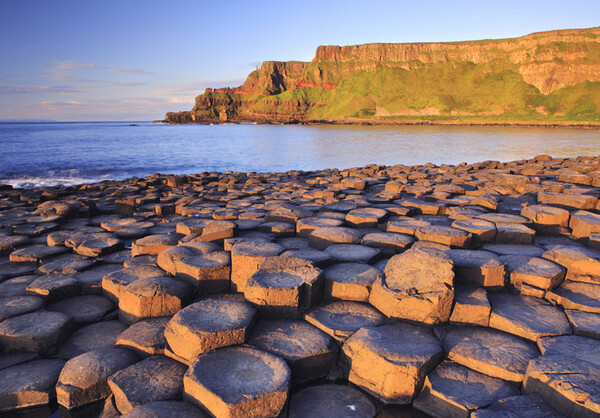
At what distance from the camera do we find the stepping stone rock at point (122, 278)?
9.12ft

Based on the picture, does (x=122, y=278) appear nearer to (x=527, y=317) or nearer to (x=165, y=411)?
(x=165, y=411)

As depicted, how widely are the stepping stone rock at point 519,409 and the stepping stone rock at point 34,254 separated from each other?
412cm

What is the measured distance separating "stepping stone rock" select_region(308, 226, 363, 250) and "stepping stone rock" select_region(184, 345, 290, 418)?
1.61 metres

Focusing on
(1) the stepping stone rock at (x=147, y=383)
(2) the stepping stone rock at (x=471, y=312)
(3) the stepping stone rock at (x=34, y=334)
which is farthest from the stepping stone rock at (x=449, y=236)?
(3) the stepping stone rock at (x=34, y=334)

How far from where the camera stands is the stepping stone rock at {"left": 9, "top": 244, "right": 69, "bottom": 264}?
3.68m

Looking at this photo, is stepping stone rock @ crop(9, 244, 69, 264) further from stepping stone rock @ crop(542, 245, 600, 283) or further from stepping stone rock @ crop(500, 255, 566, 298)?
stepping stone rock @ crop(542, 245, 600, 283)


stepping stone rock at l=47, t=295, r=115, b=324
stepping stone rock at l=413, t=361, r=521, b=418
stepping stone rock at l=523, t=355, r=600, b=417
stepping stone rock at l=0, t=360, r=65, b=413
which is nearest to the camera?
stepping stone rock at l=523, t=355, r=600, b=417

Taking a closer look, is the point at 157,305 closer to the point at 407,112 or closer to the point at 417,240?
the point at 417,240

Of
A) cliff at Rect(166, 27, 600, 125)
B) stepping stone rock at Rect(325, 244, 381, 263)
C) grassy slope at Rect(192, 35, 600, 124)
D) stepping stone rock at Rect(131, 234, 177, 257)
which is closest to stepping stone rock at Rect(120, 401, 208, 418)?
stepping stone rock at Rect(325, 244, 381, 263)

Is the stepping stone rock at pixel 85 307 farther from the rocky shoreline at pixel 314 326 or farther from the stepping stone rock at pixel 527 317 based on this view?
the stepping stone rock at pixel 527 317

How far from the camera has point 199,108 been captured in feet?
401

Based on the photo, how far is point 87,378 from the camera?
6.22 feet

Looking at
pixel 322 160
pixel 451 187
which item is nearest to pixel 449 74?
pixel 322 160

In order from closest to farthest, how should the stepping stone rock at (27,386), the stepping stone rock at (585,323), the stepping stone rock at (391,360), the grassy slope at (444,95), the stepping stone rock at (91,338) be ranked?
1. the stepping stone rock at (391,360)
2. the stepping stone rock at (27,386)
3. the stepping stone rock at (585,323)
4. the stepping stone rock at (91,338)
5. the grassy slope at (444,95)
